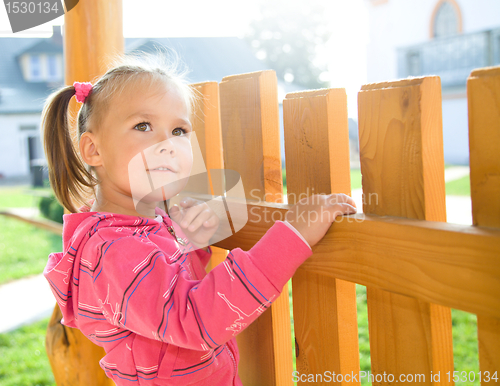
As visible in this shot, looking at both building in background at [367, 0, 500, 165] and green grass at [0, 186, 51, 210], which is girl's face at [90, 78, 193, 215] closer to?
green grass at [0, 186, 51, 210]

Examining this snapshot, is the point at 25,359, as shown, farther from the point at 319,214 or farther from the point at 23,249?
the point at 23,249

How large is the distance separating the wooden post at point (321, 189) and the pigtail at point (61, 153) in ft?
2.09

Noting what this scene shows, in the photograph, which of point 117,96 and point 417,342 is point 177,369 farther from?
point 117,96

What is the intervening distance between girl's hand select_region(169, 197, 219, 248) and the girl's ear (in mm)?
282

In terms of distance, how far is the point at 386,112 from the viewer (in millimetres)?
848

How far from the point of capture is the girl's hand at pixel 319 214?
89 cm

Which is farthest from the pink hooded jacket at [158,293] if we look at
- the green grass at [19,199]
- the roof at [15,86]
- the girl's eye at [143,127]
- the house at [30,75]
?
the roof at [15,86]

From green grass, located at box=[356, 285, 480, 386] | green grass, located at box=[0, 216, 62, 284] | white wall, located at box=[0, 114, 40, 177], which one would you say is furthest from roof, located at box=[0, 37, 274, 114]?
green grass, located at box=[356, 285, 480, 386]

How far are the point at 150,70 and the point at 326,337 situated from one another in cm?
83

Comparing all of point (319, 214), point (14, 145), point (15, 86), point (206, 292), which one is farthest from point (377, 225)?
point (15, 86)

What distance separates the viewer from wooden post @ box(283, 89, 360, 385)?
3.21ft

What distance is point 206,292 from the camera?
880mm

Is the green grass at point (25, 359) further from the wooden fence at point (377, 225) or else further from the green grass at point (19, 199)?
the green grass at point (19, 199)

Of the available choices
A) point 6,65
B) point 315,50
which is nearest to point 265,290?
point 6,65
